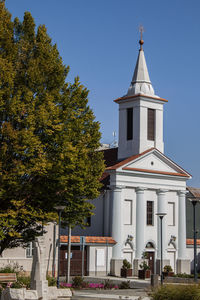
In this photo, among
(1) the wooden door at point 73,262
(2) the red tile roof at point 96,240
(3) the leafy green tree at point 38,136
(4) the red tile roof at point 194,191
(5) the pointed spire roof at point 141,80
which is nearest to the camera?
(3) the leafy green tree at point 38,136

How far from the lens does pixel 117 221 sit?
47.0 m

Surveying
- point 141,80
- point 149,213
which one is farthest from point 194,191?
point 141,80

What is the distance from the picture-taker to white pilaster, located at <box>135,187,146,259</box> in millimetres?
48156

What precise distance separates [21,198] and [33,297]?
692 centimetres

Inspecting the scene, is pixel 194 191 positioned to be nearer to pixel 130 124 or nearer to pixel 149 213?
pixel 149 213

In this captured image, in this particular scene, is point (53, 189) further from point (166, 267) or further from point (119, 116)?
point (119, 116)

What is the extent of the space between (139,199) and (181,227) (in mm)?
5521

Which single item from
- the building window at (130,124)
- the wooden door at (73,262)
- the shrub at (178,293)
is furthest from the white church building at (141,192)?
the shrub at (178,293)

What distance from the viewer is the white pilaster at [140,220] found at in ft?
158

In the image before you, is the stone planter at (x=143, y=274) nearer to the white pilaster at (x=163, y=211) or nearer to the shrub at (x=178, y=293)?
the white pilaster at (x=163, y=211)

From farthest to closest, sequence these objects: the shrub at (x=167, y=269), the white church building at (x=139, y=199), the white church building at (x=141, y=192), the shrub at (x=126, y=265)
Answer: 1. the white church building at (x=141, y=192)
2. the white church building at (x=139, y=199)
3. the shrub at (x=167, y=269)
4. the shrub at (x=126, y=265)

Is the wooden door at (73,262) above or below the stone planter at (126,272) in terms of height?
above

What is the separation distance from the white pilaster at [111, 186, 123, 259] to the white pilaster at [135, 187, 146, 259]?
190 cm

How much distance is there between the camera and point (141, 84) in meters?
51.9
